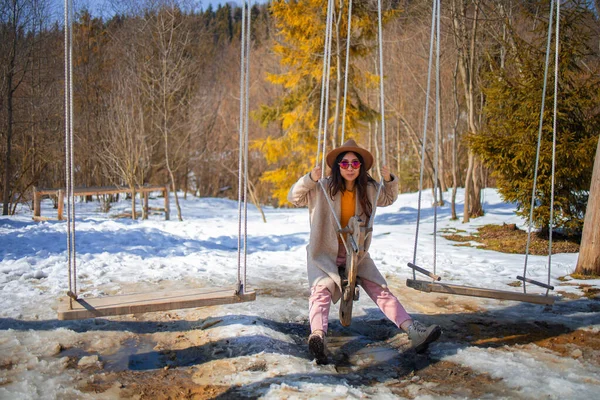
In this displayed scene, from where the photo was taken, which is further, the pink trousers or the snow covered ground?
the pink trousers

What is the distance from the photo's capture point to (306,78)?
14375mm

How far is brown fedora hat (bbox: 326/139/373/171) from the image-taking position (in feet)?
12.0

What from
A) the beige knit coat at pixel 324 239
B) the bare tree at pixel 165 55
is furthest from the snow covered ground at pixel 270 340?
the bare tree at pixel 165 55

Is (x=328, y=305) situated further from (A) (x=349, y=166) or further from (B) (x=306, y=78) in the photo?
(B) (x=306, y=78)

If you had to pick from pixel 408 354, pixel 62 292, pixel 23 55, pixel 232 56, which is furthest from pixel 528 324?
pixel 232 56

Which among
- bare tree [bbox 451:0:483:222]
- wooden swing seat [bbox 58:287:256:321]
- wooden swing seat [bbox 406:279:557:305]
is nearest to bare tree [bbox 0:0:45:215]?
bare tree [bbox 451:0:483:222]

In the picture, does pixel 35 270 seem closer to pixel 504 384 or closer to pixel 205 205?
pixel 504 384

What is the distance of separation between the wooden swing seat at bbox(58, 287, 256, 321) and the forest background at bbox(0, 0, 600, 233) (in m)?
2.74

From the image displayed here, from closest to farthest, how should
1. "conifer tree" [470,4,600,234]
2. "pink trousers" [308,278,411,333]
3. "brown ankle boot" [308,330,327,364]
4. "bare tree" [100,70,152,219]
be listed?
"brown ankle boot" [308,330,327,364] → "pink trousers" [308,278,411,333] → "conifer tree" [470,4,600,234] → "bare tree" [100,70,152,219]

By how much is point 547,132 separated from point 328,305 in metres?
6.67

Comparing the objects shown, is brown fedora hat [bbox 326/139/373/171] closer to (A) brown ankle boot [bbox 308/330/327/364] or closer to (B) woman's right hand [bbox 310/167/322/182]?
(B) woman's right hand [bbox 310/167/322/182]

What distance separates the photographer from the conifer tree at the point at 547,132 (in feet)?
27.3

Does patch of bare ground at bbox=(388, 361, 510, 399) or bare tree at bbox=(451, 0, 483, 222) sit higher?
bare tree at bbox=(451, 0, 483, 222)

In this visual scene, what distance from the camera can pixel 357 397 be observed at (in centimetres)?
270
